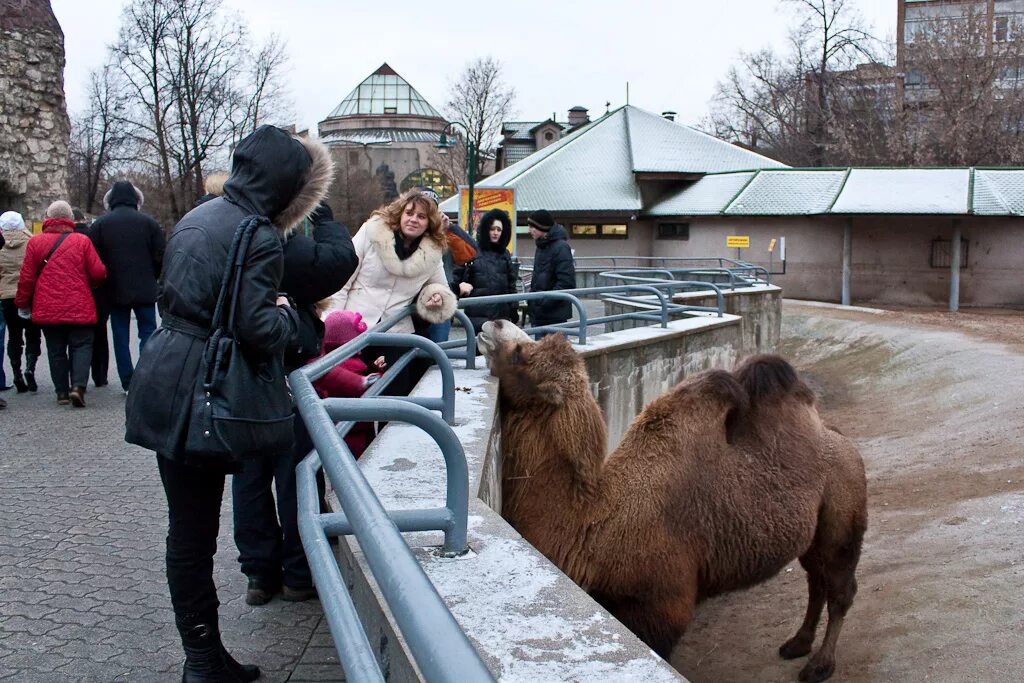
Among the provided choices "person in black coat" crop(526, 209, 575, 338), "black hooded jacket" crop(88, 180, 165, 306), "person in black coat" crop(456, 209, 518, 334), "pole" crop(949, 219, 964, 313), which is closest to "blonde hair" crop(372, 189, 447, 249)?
"person in black coat" crop(456, 209, 518, 334)

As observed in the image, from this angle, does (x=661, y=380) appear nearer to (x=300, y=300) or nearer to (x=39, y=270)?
(x=39, y=270)

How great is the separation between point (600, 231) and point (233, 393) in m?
31.4

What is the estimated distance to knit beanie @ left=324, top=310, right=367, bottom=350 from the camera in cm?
514

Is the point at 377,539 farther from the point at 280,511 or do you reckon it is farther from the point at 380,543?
the point at 280,511

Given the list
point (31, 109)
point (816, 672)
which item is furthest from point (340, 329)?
point (31, 109)

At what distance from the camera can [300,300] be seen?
13.0 feet

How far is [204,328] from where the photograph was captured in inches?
127

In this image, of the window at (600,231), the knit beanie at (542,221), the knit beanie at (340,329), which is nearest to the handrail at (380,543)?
the knit beanie at (340,329)

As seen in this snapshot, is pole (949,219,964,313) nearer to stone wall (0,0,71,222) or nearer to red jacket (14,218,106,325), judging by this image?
stone wall (0,0,71,222)

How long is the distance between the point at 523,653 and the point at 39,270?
832 centimetres

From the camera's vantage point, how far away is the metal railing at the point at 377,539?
48.4 inches

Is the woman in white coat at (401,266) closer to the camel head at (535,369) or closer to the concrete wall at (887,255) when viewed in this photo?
the camel head at (535,369)

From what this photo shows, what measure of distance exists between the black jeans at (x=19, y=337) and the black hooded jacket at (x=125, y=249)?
1.05 m

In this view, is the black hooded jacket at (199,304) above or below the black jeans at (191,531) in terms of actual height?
above
